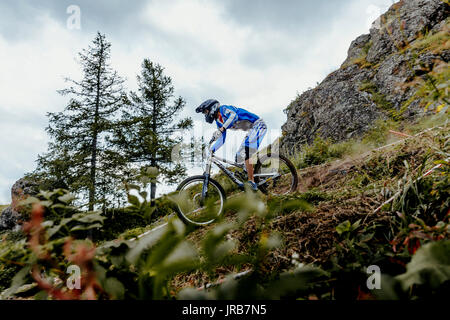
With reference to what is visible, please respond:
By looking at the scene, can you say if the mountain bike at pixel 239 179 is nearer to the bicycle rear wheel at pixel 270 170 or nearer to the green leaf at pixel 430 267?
the bicycle rear wheel at pixel 270 170

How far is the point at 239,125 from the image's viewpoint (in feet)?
18.2

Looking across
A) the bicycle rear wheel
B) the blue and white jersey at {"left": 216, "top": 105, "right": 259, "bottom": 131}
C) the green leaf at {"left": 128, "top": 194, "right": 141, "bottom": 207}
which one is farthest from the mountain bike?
the green leaf at {"left": 128, "top": 194, "right": 141, "bottom": 207}

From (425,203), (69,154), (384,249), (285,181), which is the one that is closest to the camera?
(384,249)

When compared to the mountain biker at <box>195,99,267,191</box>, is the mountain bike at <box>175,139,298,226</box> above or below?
below

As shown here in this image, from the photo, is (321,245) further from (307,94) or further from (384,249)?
(307,94)

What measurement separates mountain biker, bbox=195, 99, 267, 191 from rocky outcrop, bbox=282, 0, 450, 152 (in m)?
3.76

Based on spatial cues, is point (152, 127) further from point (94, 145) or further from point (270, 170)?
point (270, 170)

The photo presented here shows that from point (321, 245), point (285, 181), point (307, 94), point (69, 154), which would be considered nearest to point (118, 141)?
point (69, 154)

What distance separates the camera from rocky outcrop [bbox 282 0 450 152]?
9.43 meters

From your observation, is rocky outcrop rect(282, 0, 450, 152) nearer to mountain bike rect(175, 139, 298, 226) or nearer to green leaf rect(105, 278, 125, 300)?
mountain bike rect(175, 139, 298, 226)

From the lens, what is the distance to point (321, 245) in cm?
150

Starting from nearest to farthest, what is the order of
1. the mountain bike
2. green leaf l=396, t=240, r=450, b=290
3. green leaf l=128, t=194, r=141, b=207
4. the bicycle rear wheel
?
green leaf l=396, t=240, r=450, b=290 < green leaf l=128, t=194, r=141, b=207 < the mountain bike < the bicycle rear wheel
